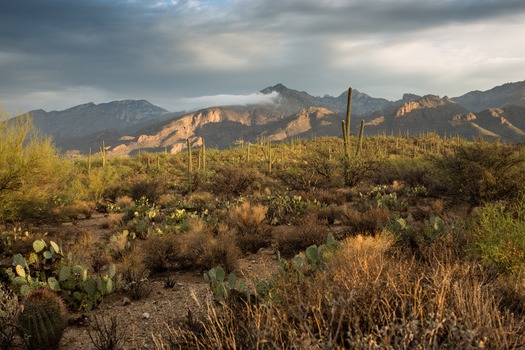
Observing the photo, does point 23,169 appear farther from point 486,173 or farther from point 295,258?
point 486,173

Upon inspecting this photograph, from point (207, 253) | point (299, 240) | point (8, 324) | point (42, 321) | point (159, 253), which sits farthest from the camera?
point (299, 240)

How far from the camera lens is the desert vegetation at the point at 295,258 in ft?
10.0

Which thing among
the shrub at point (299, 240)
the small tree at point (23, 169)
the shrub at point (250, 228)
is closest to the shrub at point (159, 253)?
the shrub at point (250, 228)

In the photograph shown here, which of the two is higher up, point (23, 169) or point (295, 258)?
point (23, 169)

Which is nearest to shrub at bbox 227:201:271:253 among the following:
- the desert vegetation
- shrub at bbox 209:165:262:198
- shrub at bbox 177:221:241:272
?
the desert vegetation

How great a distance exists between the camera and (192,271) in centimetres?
805

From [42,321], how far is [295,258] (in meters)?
3.88

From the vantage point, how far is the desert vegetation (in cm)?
306

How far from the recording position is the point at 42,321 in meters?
4.57

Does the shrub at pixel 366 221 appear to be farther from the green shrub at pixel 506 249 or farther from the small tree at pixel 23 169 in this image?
the small tree at pixel 23 169

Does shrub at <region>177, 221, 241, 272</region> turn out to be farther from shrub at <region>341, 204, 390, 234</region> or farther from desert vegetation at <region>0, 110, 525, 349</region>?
shrub at <region>341, 204, 390, 234</region>

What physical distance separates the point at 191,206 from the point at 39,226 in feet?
19.9

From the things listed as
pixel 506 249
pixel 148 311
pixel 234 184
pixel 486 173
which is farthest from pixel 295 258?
pixel 234 184

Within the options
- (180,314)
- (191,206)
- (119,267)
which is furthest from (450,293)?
(191,206)
